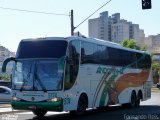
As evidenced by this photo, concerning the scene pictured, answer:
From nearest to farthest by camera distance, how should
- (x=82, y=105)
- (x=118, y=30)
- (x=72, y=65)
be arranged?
1. (x=72, y=65)
2. (x=82, y=105)
3. (x=118, y=30)

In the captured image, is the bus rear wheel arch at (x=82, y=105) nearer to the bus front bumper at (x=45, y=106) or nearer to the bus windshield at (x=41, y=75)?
the bus front bumper at (x=45, y=106)

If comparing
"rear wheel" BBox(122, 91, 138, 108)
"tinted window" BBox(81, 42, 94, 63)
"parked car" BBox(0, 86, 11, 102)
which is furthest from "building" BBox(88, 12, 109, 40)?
"tinted window" BBox(81, 42, 94, 63)

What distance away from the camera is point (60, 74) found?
18.1 meters

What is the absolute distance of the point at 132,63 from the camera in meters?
27.7

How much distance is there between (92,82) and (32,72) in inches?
170

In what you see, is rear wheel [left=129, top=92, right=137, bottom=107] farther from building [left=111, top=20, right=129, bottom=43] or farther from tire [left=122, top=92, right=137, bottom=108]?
building [left=111, top=20, right=129, bottom=43]

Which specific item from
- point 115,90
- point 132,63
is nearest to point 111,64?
point 115,90

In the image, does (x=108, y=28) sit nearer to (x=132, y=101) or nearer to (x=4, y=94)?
(x=4, y=94)

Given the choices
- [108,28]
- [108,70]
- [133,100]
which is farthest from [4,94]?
[108,28]

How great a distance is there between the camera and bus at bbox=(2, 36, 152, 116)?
18.1m

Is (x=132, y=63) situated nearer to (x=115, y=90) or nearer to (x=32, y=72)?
(x=115, y=90)

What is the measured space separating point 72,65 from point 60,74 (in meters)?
1.03

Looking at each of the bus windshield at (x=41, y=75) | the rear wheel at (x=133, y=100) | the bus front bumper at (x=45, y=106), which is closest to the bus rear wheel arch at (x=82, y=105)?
the bus front bumper at (x=45, y=106)

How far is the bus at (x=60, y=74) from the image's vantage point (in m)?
18.1
